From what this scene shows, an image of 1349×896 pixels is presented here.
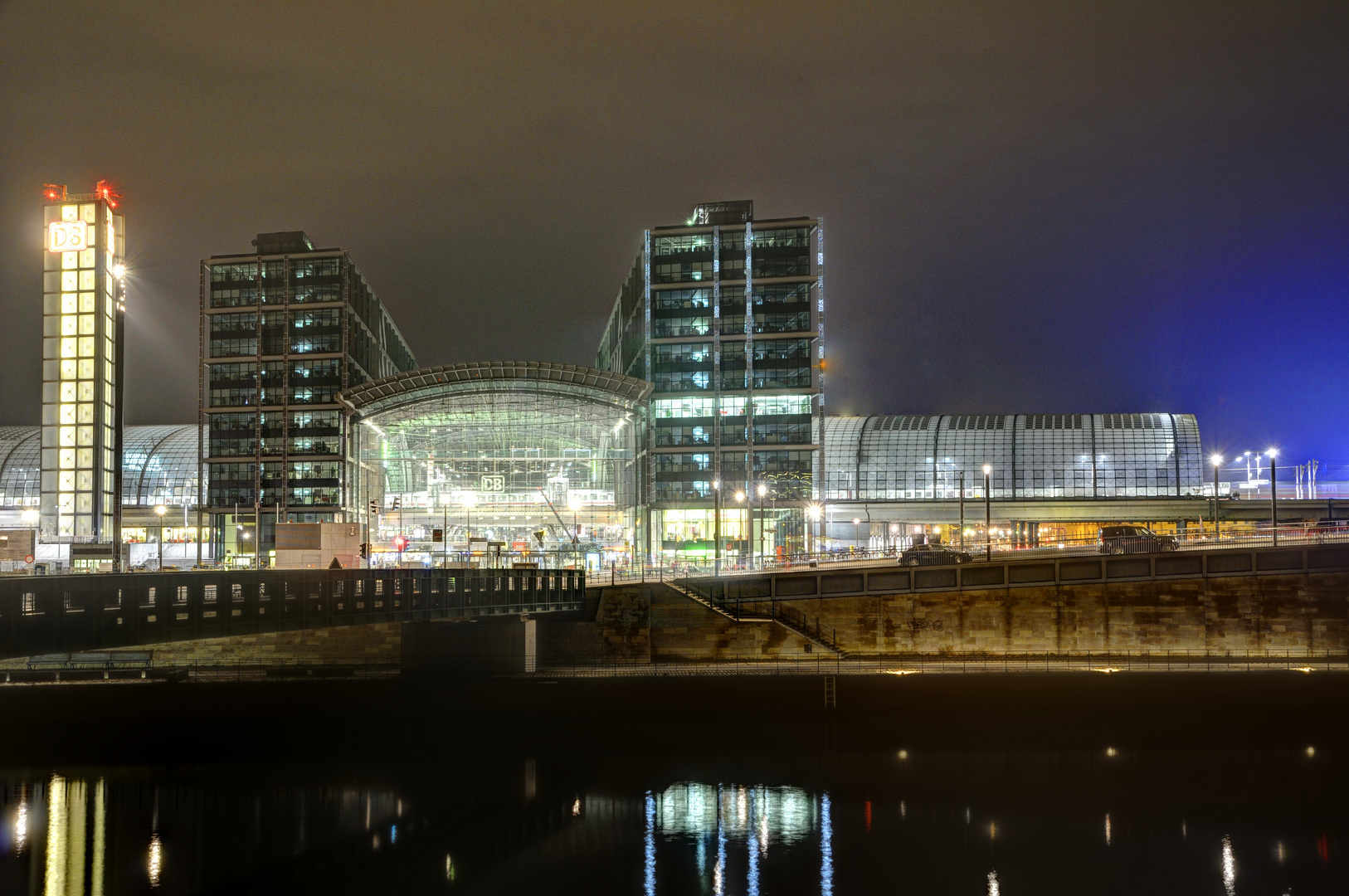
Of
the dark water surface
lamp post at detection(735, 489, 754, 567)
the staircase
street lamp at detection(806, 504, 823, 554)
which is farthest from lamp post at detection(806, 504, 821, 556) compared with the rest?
the dark water surface

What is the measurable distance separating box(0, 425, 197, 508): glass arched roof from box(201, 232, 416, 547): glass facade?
27273 millimetres

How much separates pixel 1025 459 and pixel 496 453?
248 ft

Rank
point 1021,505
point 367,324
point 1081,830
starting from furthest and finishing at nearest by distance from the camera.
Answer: point 367,324
point 1021,505
point 1081,830

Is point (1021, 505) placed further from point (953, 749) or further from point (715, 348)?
point (953, 749)

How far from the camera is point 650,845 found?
128 ft

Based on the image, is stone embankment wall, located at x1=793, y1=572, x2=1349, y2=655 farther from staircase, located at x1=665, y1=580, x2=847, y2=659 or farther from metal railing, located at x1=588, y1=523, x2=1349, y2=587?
metal railing, located at x1=588, y1=523, x2=1349, y2=587

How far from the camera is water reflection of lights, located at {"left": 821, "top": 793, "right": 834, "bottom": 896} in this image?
3494cm

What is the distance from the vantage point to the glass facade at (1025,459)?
131625 millimetres

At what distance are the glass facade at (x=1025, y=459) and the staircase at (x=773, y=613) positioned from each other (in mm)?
71891

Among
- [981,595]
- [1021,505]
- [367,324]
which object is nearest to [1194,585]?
[981,595]

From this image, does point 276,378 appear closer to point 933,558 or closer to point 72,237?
point 72,237

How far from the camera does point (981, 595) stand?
62219 mm

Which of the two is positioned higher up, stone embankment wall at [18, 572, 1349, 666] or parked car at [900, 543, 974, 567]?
parked car at [900, 543, 974, 567]

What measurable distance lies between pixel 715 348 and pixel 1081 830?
6867 centimetres
